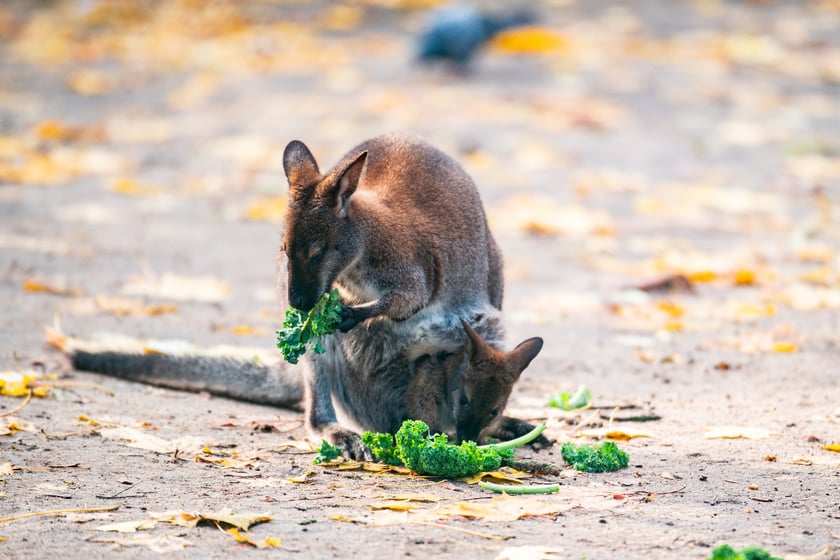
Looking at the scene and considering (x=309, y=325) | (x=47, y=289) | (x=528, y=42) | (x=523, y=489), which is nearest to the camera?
(x=523, y=489)

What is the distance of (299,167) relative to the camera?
152 inches

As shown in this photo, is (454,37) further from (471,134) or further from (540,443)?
(540,443)

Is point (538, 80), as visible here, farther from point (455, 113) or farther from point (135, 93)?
point (135, 93)

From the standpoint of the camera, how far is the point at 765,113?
453 inches

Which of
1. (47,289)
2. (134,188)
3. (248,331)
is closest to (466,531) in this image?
(248,331)

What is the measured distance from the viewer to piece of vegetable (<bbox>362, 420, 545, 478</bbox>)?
371cm

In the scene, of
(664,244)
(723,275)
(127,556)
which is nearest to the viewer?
(127,556)

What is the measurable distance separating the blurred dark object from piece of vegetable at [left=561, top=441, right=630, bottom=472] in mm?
8693

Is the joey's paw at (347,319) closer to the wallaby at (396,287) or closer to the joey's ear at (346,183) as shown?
the wallaby at (396,287)

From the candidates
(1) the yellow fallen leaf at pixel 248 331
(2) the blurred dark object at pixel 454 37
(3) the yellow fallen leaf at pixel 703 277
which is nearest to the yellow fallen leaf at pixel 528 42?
(2) the blurred dark object at pixel 454 37

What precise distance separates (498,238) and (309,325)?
4.30 meters

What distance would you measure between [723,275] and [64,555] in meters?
4.99

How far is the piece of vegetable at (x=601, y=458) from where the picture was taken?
12.6ft

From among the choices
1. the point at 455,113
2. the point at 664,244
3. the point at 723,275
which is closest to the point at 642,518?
the point at 723,275
